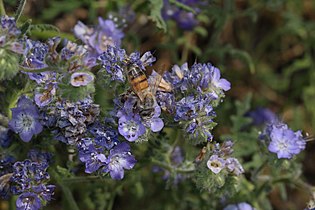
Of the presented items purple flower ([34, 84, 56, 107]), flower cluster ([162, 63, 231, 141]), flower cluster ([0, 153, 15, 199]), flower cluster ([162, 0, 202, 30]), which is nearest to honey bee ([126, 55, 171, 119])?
flower cluster ([162, 63, 231, 141])

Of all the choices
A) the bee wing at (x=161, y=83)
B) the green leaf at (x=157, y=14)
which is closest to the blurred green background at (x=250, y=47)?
the green leaf at (x=157, y=14)

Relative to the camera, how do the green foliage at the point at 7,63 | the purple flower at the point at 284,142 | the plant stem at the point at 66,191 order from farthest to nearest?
the purple flower at the point at 284,142 → the plant stem at the point at 66,191 → the green foliage at the point at 7,63

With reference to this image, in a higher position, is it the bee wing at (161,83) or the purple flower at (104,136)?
the bee wing at (161,83)

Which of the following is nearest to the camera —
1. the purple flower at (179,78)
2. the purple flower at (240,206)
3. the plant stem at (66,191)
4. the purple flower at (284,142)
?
the purple flower at (179,78)

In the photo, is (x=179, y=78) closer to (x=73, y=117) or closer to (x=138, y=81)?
(x=138, y=81)

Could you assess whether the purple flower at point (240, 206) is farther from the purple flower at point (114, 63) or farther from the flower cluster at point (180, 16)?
the flower cluster at point (180, 16)

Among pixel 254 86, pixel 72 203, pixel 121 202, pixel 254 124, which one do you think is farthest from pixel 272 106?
pixel 72 203
